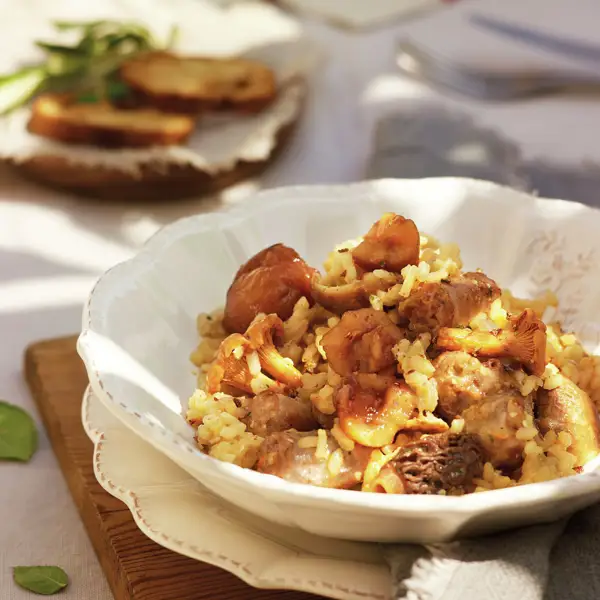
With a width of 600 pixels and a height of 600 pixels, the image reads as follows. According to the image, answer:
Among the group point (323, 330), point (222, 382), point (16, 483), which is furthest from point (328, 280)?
point (16, 483)

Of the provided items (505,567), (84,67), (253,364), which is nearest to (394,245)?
(253,364)

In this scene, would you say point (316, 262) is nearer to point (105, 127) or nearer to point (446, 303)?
point (446, 303)

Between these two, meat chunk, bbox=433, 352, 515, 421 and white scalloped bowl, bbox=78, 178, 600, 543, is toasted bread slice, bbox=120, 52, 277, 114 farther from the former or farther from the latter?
meat chunk, bbox=433, 352, 515, 421

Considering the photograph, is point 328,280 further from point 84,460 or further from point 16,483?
point 16,483

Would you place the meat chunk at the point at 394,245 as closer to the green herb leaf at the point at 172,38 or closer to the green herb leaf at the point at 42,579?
the green herb leaf at the point at 42,579

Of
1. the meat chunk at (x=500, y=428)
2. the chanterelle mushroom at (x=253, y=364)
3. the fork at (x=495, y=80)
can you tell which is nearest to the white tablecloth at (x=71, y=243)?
the fork at (x=495, y=80)
